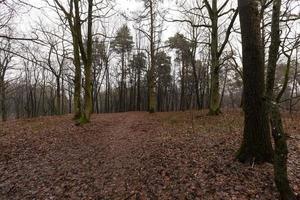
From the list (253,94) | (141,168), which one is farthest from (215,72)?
(141,168)

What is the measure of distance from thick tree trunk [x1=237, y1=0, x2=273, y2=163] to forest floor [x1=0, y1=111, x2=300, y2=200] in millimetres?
351

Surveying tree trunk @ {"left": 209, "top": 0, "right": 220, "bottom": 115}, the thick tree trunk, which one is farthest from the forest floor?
tree trunk @ {"left": 209, "top": 0, "right": 220, "bottom": 115}

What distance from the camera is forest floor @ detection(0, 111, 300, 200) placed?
5.01m

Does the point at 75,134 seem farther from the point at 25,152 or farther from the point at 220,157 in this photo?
the point at 220,157

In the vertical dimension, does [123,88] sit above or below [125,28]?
below

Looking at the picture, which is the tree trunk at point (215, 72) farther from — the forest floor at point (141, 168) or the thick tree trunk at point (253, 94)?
the thick tree trunk at point (253, 94)

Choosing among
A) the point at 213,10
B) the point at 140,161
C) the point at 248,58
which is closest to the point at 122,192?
the point at 140,161

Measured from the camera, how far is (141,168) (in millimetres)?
6367

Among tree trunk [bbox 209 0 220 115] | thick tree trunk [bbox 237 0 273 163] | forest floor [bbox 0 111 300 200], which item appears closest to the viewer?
forest floor [bbox 0 111 300 200]

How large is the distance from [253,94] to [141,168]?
3525 mm

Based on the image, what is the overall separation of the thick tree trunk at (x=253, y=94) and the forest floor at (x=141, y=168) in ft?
1.15

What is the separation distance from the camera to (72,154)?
314 inches

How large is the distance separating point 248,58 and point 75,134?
8.12m

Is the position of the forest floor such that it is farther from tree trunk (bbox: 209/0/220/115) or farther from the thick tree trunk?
tree trunk (bbox: 209/0/220/115)
